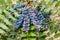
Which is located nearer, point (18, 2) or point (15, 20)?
point (15, 20)

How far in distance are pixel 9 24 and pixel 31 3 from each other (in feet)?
0.58

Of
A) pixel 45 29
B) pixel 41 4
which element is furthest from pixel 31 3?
pixel 45 29

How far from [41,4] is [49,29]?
15 cm

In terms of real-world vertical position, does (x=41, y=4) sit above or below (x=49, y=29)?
above

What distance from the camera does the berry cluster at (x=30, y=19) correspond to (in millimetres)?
1616

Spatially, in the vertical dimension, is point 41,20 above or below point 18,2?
below

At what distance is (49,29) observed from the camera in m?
1.66

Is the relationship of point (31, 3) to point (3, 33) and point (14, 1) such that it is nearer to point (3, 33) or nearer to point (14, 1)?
point (14, 1)

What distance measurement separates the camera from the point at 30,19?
164cm

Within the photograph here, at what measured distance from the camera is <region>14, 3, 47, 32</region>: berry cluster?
5.30ft

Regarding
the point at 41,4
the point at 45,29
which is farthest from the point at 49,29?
the point at 41,4

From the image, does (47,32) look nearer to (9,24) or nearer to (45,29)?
(45,29)

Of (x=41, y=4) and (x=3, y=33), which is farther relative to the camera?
(x=41, y=4)

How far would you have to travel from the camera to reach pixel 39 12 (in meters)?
1.66
